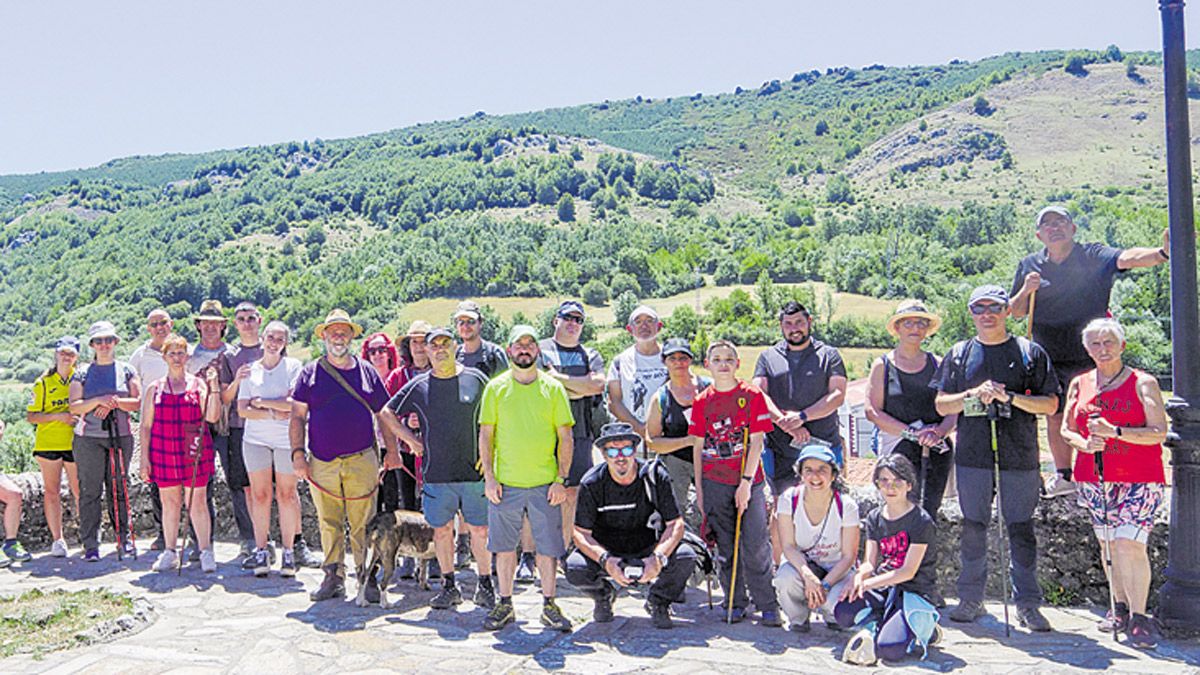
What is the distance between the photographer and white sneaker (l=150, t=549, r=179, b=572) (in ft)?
20.5

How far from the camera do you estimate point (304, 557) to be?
6418 millimetres

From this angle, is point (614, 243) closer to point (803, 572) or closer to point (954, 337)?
point (954, 337)

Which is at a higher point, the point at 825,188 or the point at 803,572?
the point at 825,188

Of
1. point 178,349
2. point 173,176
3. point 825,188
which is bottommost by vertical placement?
point 178,349

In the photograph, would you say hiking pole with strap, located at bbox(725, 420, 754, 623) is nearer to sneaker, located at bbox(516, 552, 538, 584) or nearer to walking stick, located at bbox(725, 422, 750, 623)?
walking stick, located at bbox(725, 422, 750, 623)

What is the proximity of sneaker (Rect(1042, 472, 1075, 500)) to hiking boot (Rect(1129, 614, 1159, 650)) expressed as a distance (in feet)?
2.81

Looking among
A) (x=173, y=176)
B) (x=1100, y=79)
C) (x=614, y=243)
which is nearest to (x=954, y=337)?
(x=614, y=243)

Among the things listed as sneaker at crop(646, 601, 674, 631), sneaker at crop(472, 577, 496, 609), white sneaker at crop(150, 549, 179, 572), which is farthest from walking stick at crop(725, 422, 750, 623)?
white sneaker at crop(150, 549, 179, 572)

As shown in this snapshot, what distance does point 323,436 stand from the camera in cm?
570

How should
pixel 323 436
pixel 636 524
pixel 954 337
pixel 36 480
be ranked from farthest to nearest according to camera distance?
pixel 954 337, pixel 36 480, pixel 323 436, pixel 636 524

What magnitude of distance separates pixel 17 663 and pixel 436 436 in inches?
89.8

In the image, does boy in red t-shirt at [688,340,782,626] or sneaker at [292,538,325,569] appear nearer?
boy in red t-shirt at [688,340,782,626]

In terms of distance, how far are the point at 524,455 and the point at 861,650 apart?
1.97m

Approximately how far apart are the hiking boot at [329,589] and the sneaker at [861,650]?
2949mm
